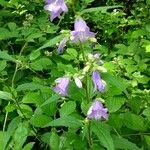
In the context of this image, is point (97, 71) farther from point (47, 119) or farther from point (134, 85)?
point (134, 85)

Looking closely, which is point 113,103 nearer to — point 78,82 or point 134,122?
point 134,122

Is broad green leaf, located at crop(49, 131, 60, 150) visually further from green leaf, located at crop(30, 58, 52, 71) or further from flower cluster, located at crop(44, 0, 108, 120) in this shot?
green leaf, located at crop(30, 58, 52, 71)

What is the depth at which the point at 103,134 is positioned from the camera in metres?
2.12

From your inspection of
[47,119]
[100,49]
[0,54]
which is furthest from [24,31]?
[0,54]

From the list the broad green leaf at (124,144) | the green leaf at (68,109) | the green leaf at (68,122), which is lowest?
the broad green leaf at (124,144)

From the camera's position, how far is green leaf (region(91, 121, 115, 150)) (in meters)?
2.06

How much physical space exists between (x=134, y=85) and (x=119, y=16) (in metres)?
1.96

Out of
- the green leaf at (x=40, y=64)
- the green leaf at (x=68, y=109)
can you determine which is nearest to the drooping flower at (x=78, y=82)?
the green leaf at (x=68, y=109)

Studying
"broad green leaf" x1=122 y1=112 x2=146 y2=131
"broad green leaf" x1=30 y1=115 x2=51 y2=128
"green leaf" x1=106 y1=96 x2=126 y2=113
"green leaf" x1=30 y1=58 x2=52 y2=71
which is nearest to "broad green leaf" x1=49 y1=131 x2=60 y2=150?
"broad green leaf" x1=30 y1=115 x2=51 y2=128

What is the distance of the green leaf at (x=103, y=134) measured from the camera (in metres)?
2.06

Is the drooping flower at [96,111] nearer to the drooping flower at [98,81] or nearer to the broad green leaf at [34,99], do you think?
the drooping flower at [98,81]

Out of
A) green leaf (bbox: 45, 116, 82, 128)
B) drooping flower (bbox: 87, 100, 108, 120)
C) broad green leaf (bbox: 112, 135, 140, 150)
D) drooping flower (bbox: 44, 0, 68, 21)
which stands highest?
drooping flower (bbox: 44, 0, 68, 21)

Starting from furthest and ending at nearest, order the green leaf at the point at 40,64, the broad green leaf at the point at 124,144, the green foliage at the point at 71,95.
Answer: the green leaf at the point at 40,64 → the broad green leaf at the point at 124,144 → the green foliage at the point at 71,95

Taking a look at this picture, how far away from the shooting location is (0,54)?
6.84 ft
